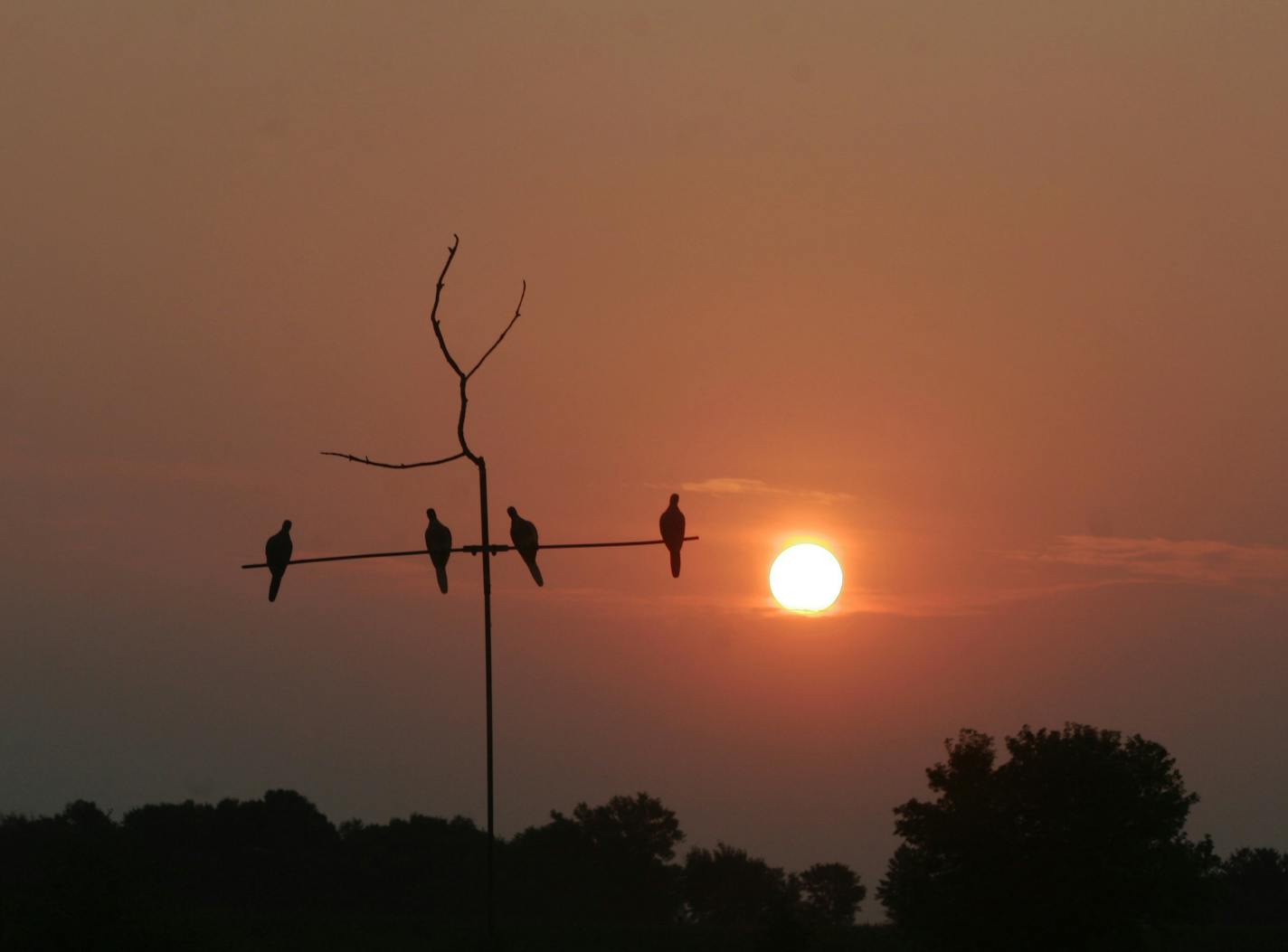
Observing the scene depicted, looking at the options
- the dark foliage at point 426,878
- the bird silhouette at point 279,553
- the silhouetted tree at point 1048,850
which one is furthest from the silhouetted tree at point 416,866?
the bird silhouette at point 279,553

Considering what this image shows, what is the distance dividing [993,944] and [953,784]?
7974 mm

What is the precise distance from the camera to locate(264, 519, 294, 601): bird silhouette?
871 inches

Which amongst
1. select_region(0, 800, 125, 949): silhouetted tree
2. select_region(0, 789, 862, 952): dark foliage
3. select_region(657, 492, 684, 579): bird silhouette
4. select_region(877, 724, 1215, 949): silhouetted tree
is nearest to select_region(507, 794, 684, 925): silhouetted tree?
select_region(0, 789, 862, 952): dark foliage

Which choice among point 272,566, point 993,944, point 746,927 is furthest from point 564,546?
point 746,927

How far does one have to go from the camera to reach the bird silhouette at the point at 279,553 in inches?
871

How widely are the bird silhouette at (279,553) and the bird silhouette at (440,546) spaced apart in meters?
1.84

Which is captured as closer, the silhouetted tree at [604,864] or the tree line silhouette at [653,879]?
the tree line silhouette at [653,879]

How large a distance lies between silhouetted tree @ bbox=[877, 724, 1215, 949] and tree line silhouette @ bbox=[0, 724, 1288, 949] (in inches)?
3.4

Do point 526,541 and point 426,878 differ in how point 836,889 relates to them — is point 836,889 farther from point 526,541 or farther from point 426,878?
point 526,541

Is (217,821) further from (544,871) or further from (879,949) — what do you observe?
(879,949)

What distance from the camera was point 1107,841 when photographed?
7344 centimetres

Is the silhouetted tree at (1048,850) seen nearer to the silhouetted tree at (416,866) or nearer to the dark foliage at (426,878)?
the dark foliage at (426,878)

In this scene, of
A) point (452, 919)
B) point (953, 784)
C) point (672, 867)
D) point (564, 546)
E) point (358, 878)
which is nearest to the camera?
point (564, 546)

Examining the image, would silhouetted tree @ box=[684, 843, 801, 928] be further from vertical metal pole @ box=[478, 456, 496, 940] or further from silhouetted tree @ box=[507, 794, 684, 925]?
vertical metal pole @ box=[478, 456, 496, 940]
